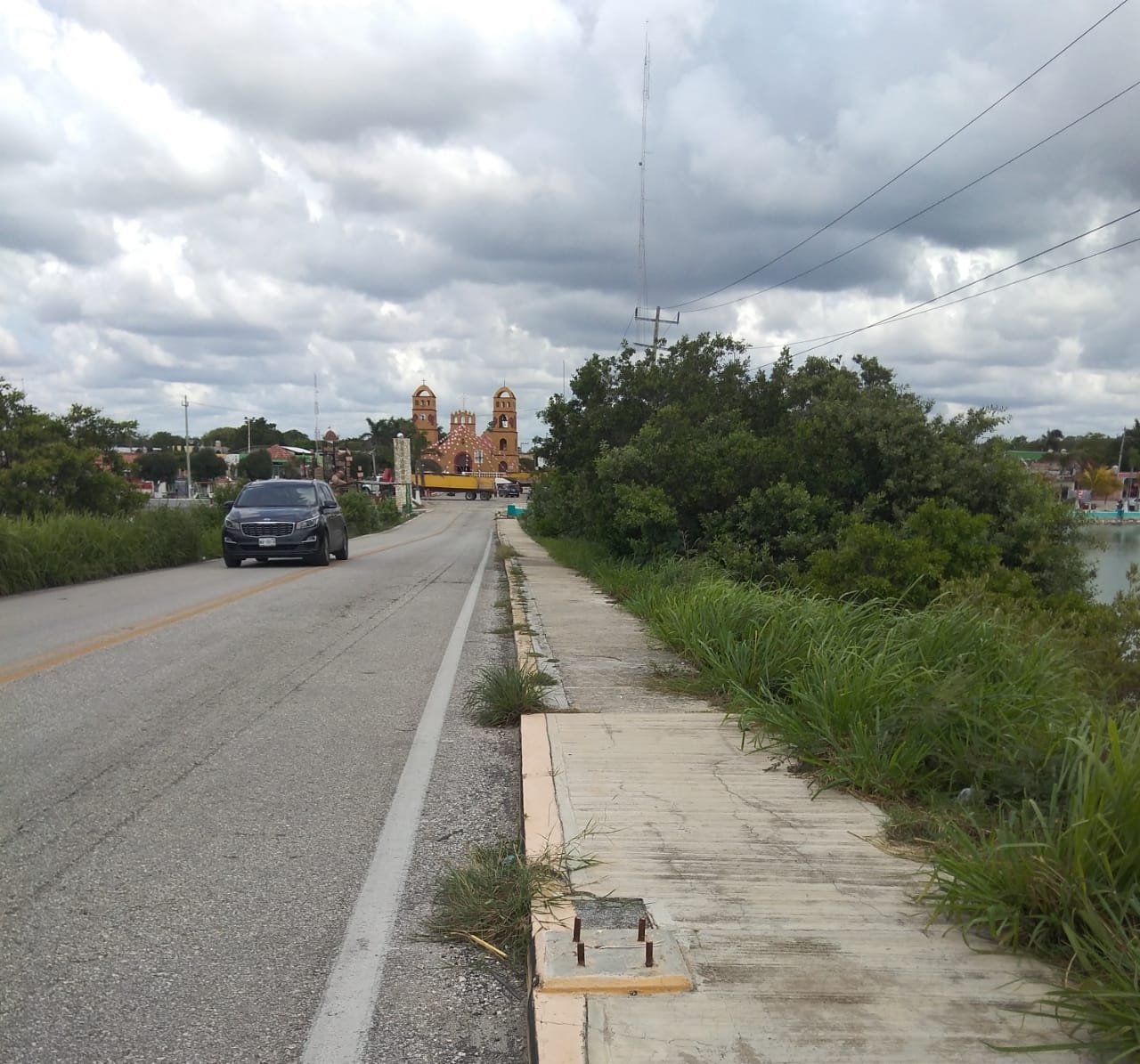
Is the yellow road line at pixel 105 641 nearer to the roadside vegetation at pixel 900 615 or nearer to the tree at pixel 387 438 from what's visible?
the roadside vegetation at pixel 900 615

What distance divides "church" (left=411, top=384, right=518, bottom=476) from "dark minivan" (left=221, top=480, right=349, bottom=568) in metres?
130

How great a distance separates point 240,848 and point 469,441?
15310 cm

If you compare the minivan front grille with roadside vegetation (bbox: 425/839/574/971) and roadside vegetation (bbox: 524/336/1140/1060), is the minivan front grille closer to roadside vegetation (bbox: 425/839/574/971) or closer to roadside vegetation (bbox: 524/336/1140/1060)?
roadside vegetation (bbox: 524/336/1140/1060)

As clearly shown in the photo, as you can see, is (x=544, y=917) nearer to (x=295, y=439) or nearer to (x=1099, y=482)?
(x=1099, y=482)

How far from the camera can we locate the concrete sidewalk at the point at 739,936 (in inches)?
123

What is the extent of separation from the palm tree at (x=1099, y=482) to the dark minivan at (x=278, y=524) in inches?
849

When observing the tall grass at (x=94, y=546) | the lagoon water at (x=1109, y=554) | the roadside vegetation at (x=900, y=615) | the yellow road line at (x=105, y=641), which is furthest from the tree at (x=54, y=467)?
the lagoon water at (x=1109, y=554)

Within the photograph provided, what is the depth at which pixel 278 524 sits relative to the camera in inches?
842

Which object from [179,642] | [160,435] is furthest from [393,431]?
[179,642]

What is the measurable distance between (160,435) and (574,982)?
580 ft

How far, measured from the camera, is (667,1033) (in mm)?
3119

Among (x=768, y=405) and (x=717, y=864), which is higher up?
(x=768, y=405)

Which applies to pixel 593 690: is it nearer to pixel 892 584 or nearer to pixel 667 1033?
pixel 667 1033

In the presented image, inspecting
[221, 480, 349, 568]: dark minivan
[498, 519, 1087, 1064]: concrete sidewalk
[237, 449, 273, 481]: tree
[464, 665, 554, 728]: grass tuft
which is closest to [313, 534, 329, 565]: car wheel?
[221, 480, 349, 568]: dark minivan
